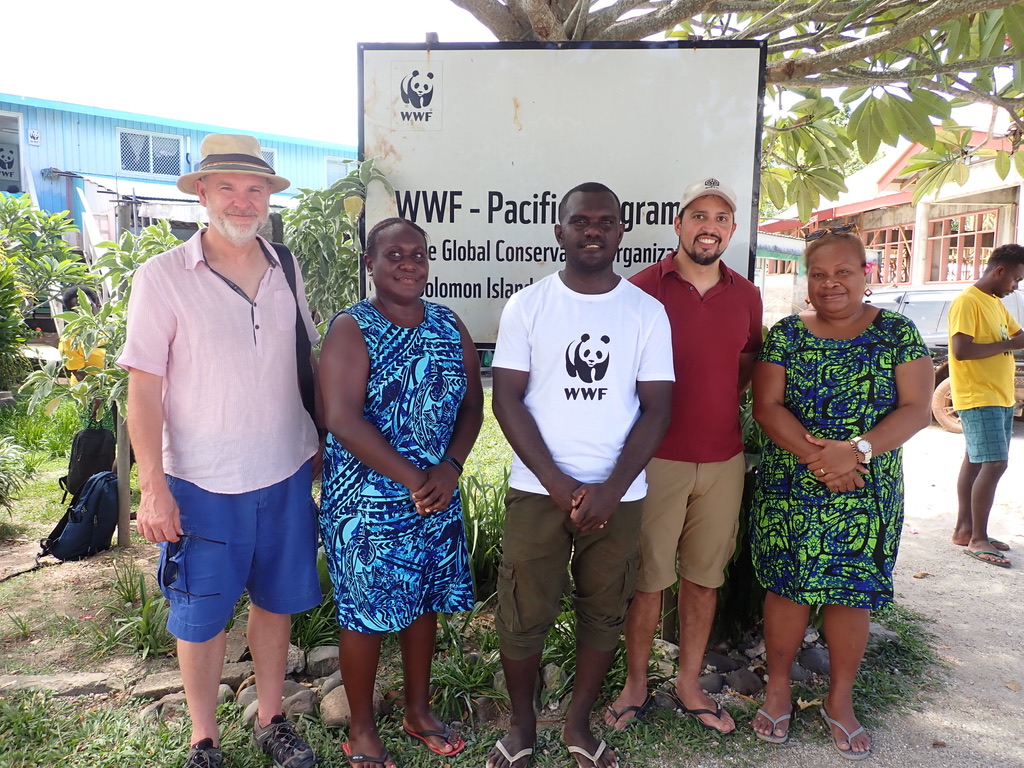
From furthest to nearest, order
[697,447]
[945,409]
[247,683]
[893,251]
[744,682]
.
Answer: [893,251] < [945,409] < [744,682] < [247,683] < [697,447]

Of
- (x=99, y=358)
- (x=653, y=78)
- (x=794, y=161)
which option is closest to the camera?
(x=653, y=78)

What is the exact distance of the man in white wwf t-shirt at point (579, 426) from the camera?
227 cm

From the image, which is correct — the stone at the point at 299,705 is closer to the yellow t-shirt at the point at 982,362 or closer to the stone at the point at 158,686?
the stone at the point at 158,686

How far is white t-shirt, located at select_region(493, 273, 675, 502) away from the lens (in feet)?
7.47

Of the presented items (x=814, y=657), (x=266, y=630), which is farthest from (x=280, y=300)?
(x=814, y=657)

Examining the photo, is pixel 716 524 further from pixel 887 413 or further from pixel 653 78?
pixel 653 78

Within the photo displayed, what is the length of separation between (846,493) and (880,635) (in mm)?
1354

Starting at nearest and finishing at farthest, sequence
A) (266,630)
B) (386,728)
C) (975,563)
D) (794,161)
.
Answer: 1. (266,630)
2. (386,728)
3. (975,563)
4. (794,161)

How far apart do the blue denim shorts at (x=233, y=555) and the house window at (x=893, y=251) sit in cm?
1873

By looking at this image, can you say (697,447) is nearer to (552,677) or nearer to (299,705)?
(552,677)

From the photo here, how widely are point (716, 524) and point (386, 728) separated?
52.3 inches

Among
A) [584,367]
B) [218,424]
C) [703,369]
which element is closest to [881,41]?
[703,369]

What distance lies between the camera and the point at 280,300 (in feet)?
7.78

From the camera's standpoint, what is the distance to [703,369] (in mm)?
2498
